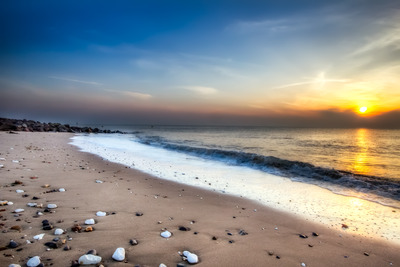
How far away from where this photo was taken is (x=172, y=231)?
13.5 ft

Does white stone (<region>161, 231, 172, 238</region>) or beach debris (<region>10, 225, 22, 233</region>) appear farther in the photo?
white stone (<region>161, 231, 172, 238</region>)

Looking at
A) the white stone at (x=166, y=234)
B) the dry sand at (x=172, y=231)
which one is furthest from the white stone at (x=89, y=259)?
the white stone at (x=166, y=234)

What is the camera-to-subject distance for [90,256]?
9.69ft

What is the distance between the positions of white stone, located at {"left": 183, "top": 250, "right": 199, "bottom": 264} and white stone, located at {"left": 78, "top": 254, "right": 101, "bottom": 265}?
47.8 inches

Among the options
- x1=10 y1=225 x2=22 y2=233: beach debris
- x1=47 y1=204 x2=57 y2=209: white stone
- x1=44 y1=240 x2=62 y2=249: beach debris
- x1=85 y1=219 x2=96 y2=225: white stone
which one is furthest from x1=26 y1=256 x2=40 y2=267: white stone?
x1=47 y1=204 x2=57 y2=209: white stone

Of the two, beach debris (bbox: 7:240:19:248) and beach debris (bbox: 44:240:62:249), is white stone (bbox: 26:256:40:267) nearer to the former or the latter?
beach debris (bbox: 44:240:62:249)

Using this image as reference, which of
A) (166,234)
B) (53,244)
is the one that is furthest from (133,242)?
(53,244)

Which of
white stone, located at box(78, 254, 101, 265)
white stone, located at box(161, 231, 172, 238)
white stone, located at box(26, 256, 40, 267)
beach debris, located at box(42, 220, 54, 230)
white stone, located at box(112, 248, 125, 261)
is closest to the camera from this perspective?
white stone, located at box(26, 256, 40, 267)

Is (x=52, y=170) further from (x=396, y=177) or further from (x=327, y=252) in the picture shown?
(x=396, y=177)

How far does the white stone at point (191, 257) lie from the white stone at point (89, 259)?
121 cm

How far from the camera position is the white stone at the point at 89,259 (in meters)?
2.90

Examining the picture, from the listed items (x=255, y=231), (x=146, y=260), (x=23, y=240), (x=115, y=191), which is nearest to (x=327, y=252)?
(x=255, y=231)

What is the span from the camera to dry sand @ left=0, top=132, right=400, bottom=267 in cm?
327

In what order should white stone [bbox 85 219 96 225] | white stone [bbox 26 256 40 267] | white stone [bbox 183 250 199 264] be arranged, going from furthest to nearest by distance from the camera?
white stone [bbox 85 219 96 225]
white stone [bbox 183 250 199 264]
white stone [bbox 26 256 40 267]
